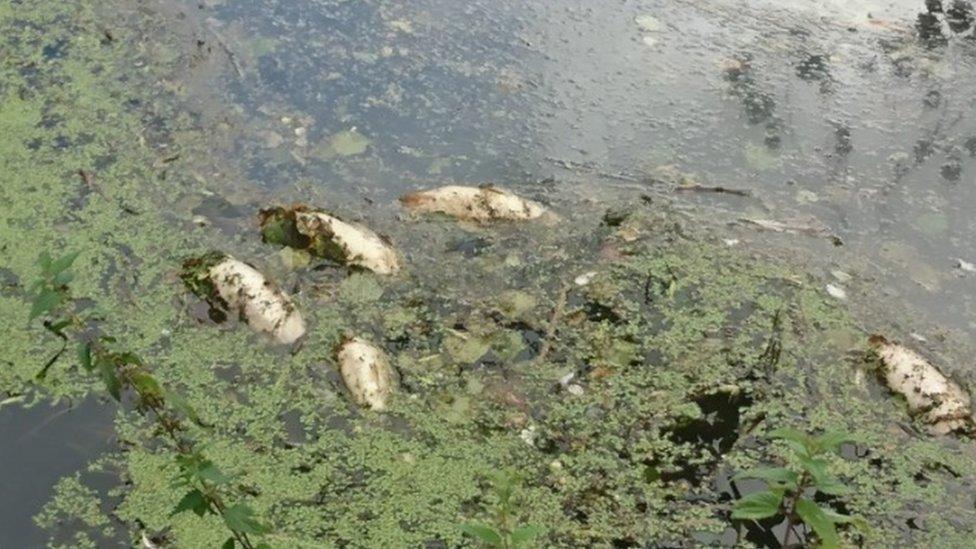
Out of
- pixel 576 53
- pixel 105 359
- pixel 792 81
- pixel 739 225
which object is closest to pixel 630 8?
pixel 576 53

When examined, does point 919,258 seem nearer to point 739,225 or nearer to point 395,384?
point 739,225

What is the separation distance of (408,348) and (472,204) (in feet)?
1.95

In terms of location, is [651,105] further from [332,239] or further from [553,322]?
[332,239]

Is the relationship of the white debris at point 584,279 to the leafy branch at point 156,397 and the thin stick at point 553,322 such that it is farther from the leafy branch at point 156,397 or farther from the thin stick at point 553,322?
the leafy branch at point 156,397

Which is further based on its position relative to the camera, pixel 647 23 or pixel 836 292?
pixel 647 23

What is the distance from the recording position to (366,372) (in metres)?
2.57

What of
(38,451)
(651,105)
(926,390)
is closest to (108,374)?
(38,451)

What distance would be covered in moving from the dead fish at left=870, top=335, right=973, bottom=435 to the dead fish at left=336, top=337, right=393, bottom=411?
4.25 feet

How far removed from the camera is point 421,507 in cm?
235

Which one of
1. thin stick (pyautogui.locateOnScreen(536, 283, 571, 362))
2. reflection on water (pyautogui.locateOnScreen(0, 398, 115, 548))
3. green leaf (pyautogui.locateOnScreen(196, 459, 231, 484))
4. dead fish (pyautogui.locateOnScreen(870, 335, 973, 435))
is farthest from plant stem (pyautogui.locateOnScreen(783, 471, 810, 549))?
reflection on water (pyautogui.locateOnScreen(0, 398, 115, 548))

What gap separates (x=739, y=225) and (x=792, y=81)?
90 centimetres

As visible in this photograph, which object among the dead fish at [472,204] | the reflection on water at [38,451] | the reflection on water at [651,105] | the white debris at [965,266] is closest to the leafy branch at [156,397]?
the reflection on water at [38,451]

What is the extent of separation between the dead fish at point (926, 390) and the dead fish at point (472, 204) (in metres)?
1.08

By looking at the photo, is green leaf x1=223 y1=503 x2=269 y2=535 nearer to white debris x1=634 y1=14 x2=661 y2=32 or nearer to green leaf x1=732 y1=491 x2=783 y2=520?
green leaf x1=732 y1=491 x2=783 y2=520
